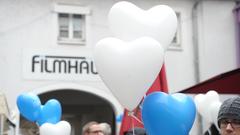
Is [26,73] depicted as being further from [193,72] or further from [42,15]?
[193,72]

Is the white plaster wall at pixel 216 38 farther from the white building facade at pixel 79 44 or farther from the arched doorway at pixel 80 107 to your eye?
the arched doorway at pixel 80 107

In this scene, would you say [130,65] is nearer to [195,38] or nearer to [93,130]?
[93,130]

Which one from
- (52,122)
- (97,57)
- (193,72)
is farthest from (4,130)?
(193,72)

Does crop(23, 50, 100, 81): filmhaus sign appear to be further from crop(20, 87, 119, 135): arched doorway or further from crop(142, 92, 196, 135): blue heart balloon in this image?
crop(142, 92, 196, 135): blue heart balloon

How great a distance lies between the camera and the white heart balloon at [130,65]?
3.44 meters

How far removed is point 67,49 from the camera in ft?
41.0

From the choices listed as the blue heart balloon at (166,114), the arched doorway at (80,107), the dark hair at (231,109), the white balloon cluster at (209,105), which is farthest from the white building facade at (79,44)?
the dark hair at (231,109)

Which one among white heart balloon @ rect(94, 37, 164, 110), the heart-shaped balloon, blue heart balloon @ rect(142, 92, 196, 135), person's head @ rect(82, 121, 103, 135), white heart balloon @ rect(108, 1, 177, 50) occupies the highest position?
white heart balloon @ rect(108, 1, 177, 50)

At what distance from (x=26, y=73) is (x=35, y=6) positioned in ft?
5.83

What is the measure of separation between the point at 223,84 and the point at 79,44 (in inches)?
→ 256

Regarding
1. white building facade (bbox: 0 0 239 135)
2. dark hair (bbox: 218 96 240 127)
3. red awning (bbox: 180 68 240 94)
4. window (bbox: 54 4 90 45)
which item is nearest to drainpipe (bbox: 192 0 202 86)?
white building facade (bbox: 0 0 239 135)

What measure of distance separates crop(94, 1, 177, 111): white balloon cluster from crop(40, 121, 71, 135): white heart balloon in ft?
5.77

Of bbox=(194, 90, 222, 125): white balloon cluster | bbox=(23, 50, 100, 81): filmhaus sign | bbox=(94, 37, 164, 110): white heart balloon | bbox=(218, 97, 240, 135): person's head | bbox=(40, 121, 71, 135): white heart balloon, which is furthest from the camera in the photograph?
bbox=(23, 50, 100, 81): filmhaus sign

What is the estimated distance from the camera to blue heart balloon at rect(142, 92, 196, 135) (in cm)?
346
